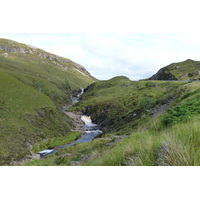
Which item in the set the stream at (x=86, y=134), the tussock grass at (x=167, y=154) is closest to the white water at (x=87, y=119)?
the stream at (x=86, y=134)

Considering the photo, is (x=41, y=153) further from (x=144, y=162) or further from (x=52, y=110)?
(x=144, y=162)

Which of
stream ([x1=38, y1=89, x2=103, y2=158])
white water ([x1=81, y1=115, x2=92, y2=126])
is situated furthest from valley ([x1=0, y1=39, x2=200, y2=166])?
white water ([x1=81, y1=115, x2=92, y2=126])

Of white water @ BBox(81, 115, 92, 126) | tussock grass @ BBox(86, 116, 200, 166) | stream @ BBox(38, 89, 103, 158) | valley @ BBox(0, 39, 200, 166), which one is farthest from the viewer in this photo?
white water @ BBox(81, 115, 92, 126)

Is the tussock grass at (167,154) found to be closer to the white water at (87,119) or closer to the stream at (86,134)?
the stream at (86,134)

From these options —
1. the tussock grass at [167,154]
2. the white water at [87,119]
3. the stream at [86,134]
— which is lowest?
the stream at [86,134]

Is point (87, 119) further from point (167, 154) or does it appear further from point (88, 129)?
point (167, 154)

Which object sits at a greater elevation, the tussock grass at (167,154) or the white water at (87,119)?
the tussock grass at (167,154)

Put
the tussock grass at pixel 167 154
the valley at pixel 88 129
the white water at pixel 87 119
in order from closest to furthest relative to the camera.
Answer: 1. the tussock grass at pixel 167 154
2. the valley at pixel 88 129
3. the white water at pixel 87 119

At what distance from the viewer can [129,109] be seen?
73188 millimetres

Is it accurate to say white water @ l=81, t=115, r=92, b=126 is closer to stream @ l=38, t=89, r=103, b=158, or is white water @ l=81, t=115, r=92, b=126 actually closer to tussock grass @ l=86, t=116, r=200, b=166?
stream @ l=38, t=89, r=103, b=158

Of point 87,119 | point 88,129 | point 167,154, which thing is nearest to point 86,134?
point 88,129

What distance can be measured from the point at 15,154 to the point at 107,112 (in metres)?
49.6

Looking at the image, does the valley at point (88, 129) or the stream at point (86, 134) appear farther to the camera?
the stream at point (86, 134)

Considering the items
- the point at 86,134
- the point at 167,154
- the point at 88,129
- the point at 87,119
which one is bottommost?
the point at 86,134
